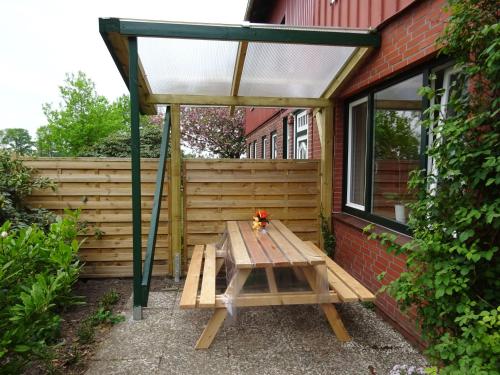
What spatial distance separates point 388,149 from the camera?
4020mm

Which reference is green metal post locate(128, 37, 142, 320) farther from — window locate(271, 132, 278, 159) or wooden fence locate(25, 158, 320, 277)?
window locate(271, 132, 278, 159)

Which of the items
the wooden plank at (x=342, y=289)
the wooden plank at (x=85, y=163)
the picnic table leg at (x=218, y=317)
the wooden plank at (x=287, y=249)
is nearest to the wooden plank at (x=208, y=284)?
the picnic table leg at (x=218, y=317)

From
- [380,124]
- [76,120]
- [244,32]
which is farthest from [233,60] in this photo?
[76,120]

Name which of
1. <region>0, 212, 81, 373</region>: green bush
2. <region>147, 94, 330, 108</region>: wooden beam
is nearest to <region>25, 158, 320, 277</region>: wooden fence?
<region>147, 94, 330, 108</region>: wooden beam

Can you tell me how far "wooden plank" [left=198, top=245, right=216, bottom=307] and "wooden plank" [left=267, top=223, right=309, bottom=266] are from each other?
2.43 feet

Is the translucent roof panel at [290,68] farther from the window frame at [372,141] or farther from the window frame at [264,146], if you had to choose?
the window frame at [264,146]

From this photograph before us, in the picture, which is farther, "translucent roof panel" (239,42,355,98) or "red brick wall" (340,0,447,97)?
"translucent roof panel" (239,42,355,98)

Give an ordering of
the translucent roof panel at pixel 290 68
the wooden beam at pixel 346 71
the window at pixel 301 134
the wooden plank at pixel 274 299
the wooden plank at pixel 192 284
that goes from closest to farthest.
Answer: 1. the wooden plank at pixel 192 284
2. the wooden plank at pixel 274 299
3. the wooden beam at pixel 346 71
4. the translucent roof panel at pixel 290 68
5. the window at pixel 301 134

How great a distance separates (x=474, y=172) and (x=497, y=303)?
0.78 meters

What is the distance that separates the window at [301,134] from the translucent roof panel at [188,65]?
268 cm

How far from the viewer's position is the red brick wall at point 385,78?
303 centimetres

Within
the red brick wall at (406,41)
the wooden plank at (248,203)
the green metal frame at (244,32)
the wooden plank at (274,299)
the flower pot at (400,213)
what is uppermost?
the green metal frame at (244,32)

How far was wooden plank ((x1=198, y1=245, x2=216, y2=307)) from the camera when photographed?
2.97 metres

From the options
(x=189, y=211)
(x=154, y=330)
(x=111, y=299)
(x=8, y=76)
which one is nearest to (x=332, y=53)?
(x=189, y=211)
